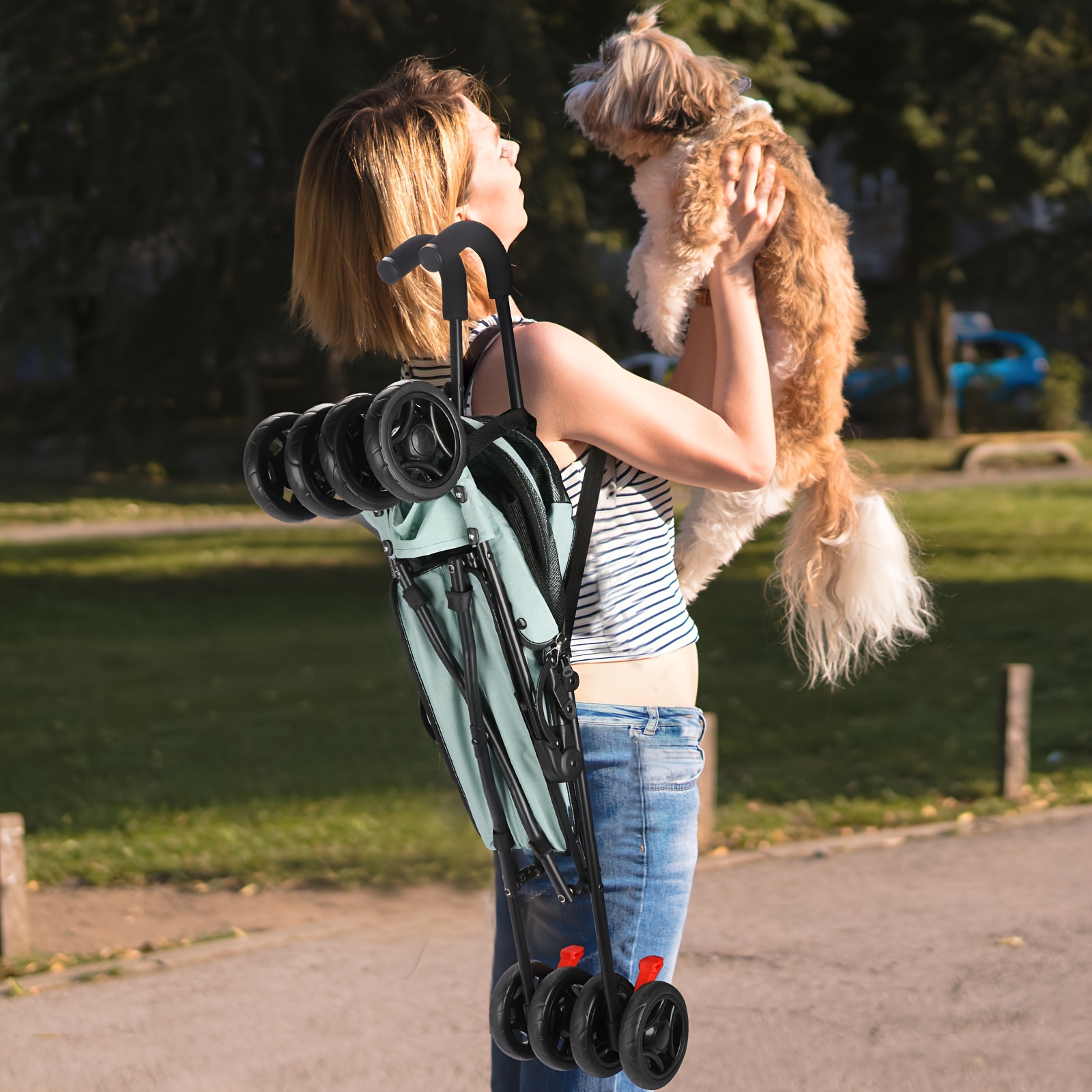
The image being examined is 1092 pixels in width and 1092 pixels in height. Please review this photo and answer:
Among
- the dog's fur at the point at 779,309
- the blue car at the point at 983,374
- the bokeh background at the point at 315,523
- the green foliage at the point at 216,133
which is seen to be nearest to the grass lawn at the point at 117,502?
the bokeh background at the point at 315,523

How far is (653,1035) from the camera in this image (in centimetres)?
209

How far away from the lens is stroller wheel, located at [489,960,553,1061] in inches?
83.7

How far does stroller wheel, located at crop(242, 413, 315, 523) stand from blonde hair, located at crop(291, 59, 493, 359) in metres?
0.23

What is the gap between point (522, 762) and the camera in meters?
2.04

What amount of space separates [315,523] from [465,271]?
15.9 m

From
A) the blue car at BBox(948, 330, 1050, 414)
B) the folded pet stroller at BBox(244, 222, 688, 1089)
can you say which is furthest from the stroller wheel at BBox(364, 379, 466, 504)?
the blue car at BBox(948, 330, 1050, 414)

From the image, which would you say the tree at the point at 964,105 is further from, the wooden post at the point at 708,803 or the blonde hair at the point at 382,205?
the blonde hair at the point at 382,205

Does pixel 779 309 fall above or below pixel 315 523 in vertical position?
above

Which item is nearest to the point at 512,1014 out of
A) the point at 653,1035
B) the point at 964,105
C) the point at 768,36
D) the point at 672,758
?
the point at 653,1035

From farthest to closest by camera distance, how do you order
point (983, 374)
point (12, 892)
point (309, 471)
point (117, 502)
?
1. point (983, 374)
2. point (117, 502)
3. point (12, 892)
4. point (309, 471)

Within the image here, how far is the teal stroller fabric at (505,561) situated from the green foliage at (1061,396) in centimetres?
2800

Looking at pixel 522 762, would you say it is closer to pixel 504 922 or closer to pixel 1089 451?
pixel 504 922

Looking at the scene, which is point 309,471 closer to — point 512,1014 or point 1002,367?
point 512,1014

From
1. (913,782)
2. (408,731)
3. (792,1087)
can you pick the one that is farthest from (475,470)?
(408,731)
